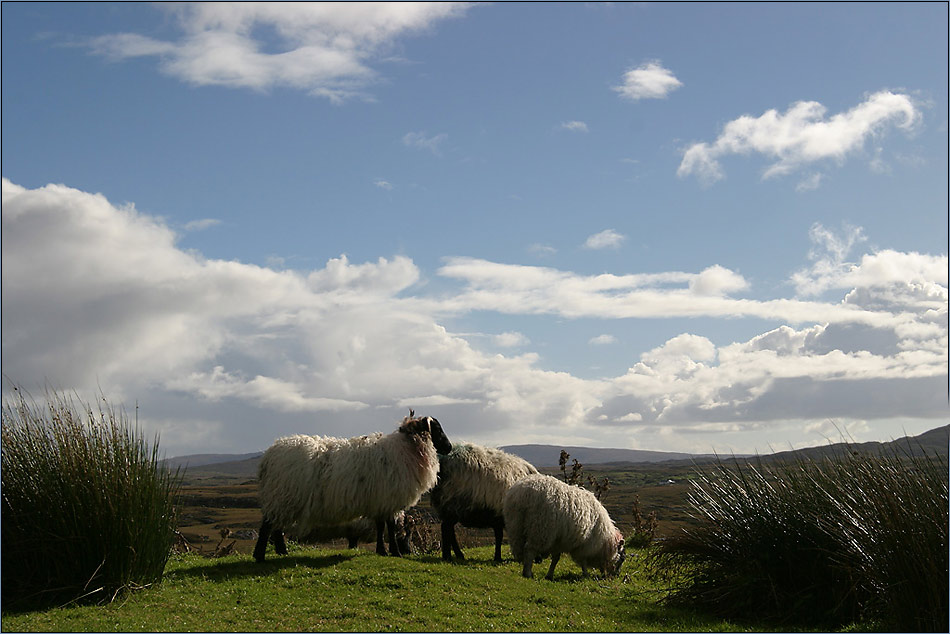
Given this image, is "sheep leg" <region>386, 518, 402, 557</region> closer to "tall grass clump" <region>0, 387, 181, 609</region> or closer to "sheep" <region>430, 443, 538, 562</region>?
"sheep" <region>430, 443, 538, 562</region>

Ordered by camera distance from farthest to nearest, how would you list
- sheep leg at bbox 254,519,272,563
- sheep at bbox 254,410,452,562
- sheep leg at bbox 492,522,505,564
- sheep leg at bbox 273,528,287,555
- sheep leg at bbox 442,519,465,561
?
sheep leg at bbox 492,522,505,564 < sheep leg at bbox 442,519,465,561 < sheep leg at bbox 273,528,287,555 < sheep leg at bbox 254,519,272,563 < sheep at bbox 254,410,452,562

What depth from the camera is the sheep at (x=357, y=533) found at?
52.1 feet

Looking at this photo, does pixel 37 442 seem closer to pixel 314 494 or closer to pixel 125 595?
pixel 125 595

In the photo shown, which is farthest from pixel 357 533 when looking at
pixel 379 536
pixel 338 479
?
→ pixel 338 479

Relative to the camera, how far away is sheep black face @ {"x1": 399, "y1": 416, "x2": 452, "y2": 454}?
15117 mm

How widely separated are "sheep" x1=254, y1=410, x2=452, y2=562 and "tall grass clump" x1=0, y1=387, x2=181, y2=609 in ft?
8.15

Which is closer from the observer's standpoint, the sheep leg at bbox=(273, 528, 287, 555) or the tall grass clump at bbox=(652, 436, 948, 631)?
the tall grass clump at bbox=(652, 436, 948, 631)

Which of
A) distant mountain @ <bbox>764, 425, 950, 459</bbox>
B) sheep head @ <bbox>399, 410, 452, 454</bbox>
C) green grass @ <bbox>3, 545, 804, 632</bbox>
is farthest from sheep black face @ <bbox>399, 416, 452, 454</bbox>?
distant mountain @ <bbox>764, 425, 950, 459</bbox>

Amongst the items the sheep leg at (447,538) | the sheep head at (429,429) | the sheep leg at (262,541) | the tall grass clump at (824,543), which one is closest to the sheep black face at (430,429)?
the sheep head at (429,429)

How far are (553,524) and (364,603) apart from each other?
169 inches

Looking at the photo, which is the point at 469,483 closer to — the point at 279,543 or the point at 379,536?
the point at 379,536

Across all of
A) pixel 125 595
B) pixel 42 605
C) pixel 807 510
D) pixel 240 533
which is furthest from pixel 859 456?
pixel 240 533

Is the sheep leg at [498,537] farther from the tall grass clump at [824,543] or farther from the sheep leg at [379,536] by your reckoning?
the tall grass clump at [824,543]

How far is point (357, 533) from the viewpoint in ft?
56.1
